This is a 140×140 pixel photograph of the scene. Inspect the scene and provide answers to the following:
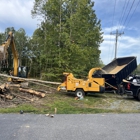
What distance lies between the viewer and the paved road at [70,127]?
459 cm

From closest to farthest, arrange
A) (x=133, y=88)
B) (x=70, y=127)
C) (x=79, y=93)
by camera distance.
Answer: (x=70, y=127) → (x=133, y=88) → (x=79, y=93)

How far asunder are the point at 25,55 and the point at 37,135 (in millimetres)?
39313

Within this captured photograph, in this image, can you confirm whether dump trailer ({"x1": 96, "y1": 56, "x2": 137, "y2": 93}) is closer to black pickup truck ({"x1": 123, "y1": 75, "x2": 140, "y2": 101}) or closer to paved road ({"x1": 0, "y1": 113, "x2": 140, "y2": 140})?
black pickup truck ({"x1": 123, "y1": 75, "x2": 140, "y2": 101})

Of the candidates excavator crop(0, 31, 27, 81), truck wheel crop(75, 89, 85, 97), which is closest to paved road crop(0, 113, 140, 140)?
truck wheel crop(75, 89, 85, 97)

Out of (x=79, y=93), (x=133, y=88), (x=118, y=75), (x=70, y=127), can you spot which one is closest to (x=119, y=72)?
(x=118, y=75)

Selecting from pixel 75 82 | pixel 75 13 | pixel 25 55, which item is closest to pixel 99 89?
pixel 75 82

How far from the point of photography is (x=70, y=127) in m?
5.39

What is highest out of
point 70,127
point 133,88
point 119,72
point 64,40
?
point 64,40

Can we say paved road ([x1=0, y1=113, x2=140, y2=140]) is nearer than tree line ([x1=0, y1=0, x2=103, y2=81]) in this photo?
Yes

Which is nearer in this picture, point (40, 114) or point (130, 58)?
point (40, 114)

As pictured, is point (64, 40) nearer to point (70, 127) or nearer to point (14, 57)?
point (14, 57)

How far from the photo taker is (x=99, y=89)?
38.2ft

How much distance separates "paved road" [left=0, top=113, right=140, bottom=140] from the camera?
459 cm

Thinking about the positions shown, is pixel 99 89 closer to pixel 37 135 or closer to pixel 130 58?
pixel 130 58
